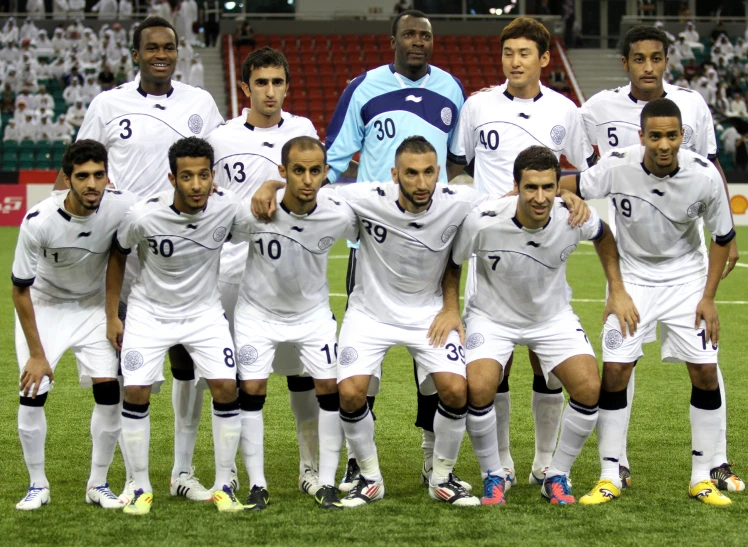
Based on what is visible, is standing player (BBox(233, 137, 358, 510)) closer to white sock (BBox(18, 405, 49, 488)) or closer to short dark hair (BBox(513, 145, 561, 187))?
short dark hair (BBox(513, 145, 561, 187))

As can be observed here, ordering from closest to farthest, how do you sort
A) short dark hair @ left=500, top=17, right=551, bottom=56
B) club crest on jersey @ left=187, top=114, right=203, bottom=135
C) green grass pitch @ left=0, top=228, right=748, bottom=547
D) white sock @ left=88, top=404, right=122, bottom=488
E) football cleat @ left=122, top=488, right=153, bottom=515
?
green grass pitch @ left=0, top=228, right=748, bottom=547 < football cleat @ left=122, top=488, right=153, bottom=515 < white sock @ left=88, top=404, right=122, bottom=488 < short dark hair @ left=500, top=17, right=551, bottom=56 < club crest on jersey @ left=187, top=114, right=203, bottom=135

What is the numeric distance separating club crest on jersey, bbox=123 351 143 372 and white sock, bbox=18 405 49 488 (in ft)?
1.60

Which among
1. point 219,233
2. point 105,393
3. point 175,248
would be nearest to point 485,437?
point 219,233

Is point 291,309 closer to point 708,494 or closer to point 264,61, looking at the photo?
point 264,61

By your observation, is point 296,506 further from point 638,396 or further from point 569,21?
point 569,21

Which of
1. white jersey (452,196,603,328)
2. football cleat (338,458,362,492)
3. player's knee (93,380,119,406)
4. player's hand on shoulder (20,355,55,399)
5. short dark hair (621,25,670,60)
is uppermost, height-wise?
short dark hair (621,25,670,60)

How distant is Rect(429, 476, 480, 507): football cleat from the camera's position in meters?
4.89

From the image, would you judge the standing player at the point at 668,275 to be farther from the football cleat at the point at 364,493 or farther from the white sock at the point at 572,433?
the football cleat at the point at 364,493

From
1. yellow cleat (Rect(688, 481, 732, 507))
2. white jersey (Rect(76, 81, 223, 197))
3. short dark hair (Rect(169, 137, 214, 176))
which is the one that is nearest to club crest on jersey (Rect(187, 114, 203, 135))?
white jersey (Rect(76, 81, 223, 197))

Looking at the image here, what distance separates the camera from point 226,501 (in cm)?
480

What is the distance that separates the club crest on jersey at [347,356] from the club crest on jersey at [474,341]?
0.55m

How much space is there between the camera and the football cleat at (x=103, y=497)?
15.9 ft

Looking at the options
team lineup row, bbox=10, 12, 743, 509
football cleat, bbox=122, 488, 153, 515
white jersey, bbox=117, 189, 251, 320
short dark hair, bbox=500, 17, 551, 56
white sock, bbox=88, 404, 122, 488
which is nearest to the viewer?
football cleat, bbox=122, 488, 153, 515

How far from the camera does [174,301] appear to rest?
16.1 feet
